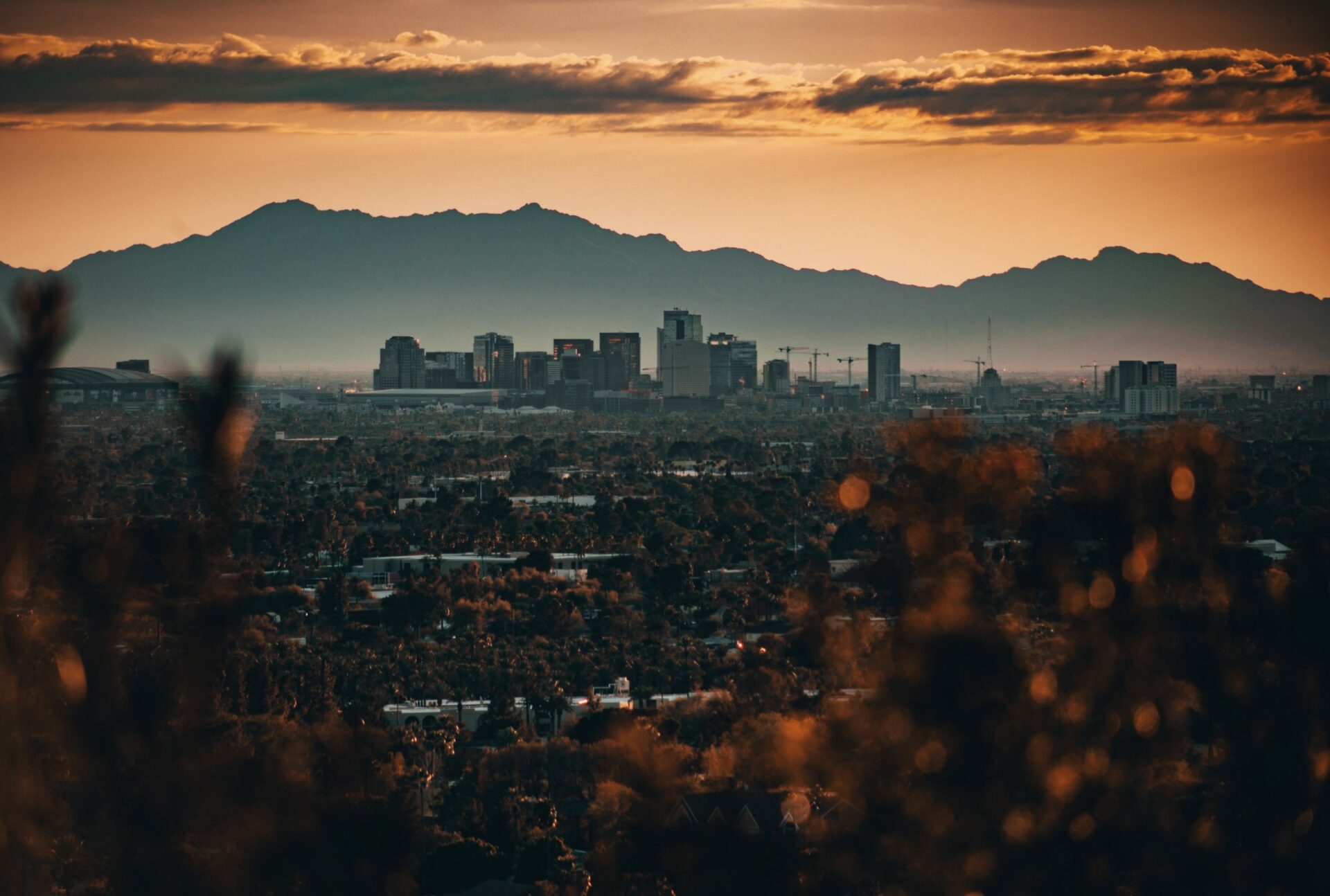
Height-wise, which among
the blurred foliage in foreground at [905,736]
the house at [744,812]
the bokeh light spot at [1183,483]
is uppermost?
the bokeh light spot at [1183,483]

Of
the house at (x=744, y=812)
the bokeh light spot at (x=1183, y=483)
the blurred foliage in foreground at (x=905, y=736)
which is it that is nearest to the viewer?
the blurred foliage in foreground at (x=905, y=736)

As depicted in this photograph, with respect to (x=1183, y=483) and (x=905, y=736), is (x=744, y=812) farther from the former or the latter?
(x=1183, y=483)

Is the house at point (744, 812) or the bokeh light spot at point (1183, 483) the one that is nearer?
the house at point (744, 812)

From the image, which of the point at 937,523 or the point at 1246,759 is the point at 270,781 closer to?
the point at 937,523

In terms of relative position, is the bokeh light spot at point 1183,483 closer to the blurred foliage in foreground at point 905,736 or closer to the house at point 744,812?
the blurred foliage in foreground at point 905,736

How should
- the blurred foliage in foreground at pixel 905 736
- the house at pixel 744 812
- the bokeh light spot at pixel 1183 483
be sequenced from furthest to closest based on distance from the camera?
the bokeh light spot at pixel 1183 483, the house at pixel 744 812, the blurred foliage in foreground at pixel 905 736

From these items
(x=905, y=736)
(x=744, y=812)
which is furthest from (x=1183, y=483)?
(x=905, y=736)

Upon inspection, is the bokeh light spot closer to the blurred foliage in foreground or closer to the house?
the blurred foliage in foreground

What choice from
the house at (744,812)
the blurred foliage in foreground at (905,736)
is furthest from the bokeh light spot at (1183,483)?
the house at (744,812)

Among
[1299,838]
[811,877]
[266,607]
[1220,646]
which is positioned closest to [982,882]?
[811,877]

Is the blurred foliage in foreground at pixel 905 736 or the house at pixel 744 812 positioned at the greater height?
the blurred foliage in foreground at pixel 905 736
